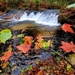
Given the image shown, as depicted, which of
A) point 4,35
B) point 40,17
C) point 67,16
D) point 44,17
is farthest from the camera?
point 40,17

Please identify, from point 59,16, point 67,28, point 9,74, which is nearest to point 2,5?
point 59,16

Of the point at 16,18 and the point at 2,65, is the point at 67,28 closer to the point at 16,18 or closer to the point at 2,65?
the point at 2,65

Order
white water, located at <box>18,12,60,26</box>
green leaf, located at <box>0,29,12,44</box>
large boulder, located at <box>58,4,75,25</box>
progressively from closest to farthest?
green leaf, located at <box>0,29,12,44</box>, large boulder, located at <box>58,4,75,25</box>, white water, located at <box>18,12,60,26</box>

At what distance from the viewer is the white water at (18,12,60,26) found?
13491 mm

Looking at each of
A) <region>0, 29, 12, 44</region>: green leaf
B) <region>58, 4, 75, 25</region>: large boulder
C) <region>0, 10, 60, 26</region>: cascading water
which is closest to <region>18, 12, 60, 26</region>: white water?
<region>0, 10, 60, 26</region>: cascading water

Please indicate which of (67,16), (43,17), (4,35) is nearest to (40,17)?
(43,17)

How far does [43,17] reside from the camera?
14320mm

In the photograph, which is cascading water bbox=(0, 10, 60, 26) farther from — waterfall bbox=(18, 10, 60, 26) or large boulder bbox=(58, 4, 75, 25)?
large boulder bbox=(58, 4, 75, 25)

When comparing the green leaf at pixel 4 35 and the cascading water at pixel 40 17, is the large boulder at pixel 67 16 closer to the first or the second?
the cascading water at pixel 40 17

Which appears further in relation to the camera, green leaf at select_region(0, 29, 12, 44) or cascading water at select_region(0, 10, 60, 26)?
cascading water at select_region(0, 10, 60, 26)

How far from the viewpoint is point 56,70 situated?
5570mm

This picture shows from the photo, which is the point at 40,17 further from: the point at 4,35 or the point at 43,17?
the point at 4,35

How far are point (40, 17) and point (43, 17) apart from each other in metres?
0.27

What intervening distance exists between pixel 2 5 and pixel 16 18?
337 centimetres
